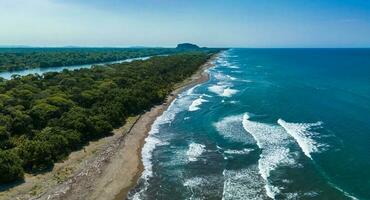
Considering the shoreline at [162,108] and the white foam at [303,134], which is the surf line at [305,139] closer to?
the white foam at [303,134]

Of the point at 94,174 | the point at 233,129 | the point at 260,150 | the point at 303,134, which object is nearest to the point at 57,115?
the point at 94,174

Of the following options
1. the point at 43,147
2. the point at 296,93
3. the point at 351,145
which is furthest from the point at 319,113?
the point at 43,147

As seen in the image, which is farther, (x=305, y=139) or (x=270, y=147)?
(x=305, y=139)

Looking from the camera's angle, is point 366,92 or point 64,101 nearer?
point 64,101

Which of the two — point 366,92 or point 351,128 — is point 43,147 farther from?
point 366,92

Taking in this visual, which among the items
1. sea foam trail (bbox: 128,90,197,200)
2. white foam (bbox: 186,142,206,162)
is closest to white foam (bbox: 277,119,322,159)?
white foam (bbox: 186,142,206,162)

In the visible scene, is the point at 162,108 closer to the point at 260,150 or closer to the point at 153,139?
the point at 153,139

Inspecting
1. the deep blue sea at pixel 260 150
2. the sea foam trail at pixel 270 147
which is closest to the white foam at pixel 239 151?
the deep blue sea at pixel 260 150
